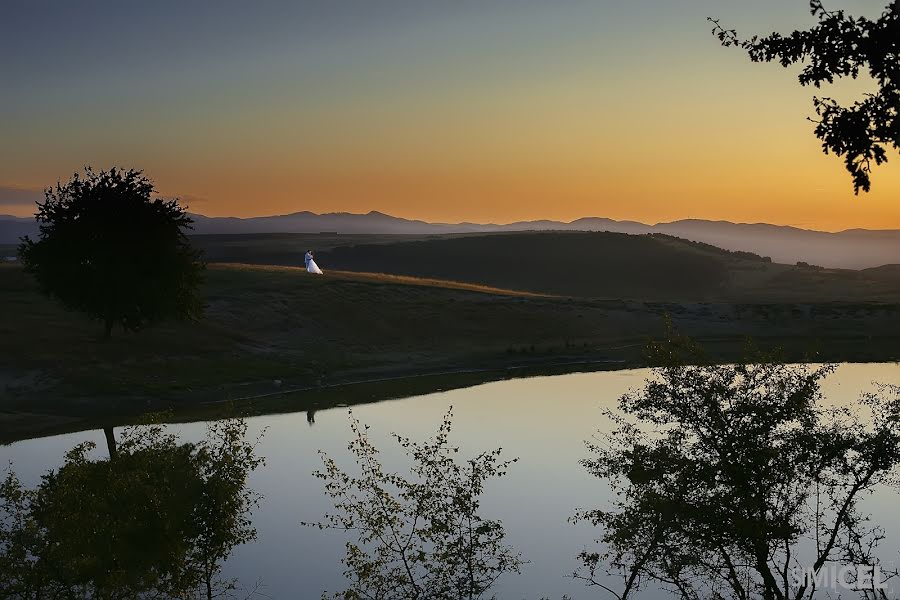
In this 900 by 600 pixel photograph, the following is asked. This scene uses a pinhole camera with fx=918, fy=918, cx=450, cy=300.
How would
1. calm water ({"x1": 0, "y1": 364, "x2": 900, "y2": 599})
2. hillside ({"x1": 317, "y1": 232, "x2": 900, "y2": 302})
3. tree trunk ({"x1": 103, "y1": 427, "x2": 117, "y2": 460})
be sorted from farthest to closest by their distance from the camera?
hillside ({"x1": 317, "y1": 232, "x2": 900, "y2": 302}) → tree trunk ({"x1": 103, "y1": 427, "x2": 117, "y2": 460}) → calm water ({"x1": 0, "y1": 364, "x2": 900, "y2": 599})

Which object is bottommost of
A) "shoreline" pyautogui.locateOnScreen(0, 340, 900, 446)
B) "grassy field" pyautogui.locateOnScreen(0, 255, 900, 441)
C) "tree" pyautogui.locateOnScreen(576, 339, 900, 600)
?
"shoreline" pyautogui.locateOnScreen(0, 340, 900, 446)

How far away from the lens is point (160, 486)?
23812 mm

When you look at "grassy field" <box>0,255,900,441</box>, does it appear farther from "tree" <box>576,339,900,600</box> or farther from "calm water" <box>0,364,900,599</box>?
"tree" <box>576,339,900,600</box>

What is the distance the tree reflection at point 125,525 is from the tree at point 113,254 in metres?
38.8

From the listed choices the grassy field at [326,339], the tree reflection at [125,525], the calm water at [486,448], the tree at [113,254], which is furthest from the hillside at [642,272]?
the tree reflection at [125,525]

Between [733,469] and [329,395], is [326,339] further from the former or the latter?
[733,469]

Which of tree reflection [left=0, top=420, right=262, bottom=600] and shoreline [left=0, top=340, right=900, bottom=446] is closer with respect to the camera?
tree reflection [left=0, top=420, right=262, bottom=600]

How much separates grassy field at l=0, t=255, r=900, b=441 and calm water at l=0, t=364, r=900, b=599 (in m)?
5.91

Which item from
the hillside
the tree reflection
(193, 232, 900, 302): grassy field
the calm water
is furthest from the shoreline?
the hillside

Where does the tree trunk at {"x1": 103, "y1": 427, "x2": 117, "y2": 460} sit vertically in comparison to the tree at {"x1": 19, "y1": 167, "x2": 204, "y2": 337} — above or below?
below

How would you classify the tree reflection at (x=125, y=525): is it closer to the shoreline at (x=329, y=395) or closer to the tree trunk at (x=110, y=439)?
the shoreline at (x=329, y=395)

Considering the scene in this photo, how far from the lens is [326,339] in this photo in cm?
8325

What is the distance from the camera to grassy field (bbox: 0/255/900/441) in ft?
199

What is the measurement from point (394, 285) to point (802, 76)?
88.1m
